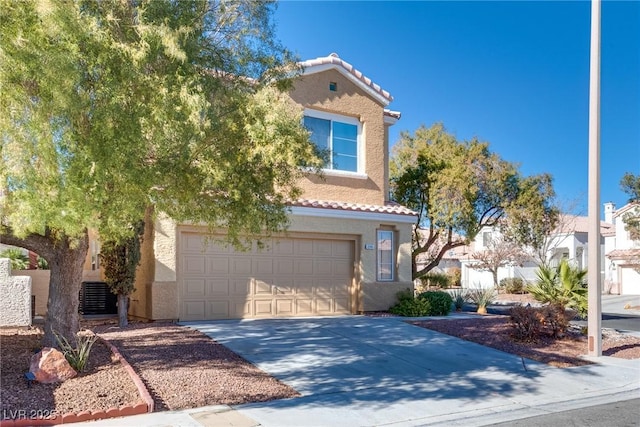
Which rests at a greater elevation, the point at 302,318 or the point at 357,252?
the point at 357,252

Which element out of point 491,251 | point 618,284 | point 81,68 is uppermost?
point 81,68

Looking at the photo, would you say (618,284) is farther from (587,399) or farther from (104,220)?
(104,220)

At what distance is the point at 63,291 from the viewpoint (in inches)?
352

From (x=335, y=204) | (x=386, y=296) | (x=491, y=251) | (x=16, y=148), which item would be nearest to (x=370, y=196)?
(x=335, y=204)

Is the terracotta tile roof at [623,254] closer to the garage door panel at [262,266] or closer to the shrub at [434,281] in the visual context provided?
the shrub at [434,281]

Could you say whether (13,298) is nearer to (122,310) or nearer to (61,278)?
(122,310)

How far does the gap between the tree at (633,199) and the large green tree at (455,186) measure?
8663 mm

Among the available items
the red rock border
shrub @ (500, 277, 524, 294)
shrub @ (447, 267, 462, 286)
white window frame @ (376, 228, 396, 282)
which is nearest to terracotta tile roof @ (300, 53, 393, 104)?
white window frame @ (376, 228, 396, 282)

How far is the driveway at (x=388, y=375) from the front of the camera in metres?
7.50

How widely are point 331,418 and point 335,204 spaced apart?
9327mm

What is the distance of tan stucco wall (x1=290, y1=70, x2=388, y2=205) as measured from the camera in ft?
53.7

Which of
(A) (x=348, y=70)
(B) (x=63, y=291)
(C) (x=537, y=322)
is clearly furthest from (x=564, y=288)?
(B) (x=63, y=291)

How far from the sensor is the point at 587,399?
8758 mm

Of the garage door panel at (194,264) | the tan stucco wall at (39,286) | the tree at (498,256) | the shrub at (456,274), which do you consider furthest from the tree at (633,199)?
the tan stucco wall at (39,286)
